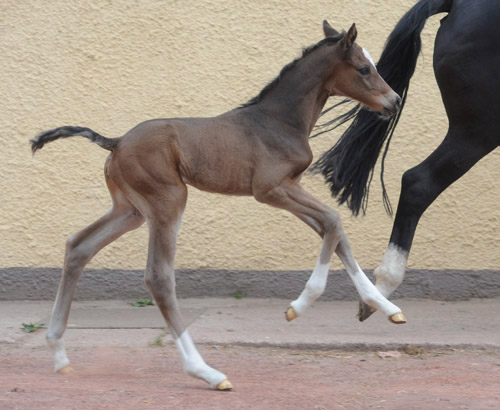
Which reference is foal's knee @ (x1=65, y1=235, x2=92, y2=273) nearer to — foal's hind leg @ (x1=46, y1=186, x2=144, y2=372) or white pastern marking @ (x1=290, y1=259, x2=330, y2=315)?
foal's hind leg @ (x1=46, y1=186, x2=144, y2=372)

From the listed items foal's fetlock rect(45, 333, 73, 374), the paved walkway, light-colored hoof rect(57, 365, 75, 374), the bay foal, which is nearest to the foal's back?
the bay foal

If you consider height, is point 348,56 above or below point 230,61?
above

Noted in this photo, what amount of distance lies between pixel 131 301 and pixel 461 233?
2481 millimetres

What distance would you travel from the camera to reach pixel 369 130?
469cm

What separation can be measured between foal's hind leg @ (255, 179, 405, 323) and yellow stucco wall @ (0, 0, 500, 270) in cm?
228

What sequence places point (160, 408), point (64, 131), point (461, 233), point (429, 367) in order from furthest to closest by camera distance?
point (461, 233), point (429, 367), point (64, 131), point (160, 408)

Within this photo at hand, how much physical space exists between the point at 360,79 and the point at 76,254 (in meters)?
1.60

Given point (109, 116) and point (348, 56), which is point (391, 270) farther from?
point (109, 116)

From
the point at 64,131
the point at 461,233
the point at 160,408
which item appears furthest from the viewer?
the point at 461,233

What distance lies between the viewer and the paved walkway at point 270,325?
4.70 metres

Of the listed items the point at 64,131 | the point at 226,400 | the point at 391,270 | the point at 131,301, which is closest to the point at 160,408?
the point at 226,400

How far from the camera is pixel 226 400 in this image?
3443mm

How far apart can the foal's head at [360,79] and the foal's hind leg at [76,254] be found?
117 centimetres

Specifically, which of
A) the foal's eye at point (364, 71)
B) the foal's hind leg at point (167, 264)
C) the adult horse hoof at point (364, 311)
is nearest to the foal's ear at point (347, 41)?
the foal's eye at point (364, 71)
